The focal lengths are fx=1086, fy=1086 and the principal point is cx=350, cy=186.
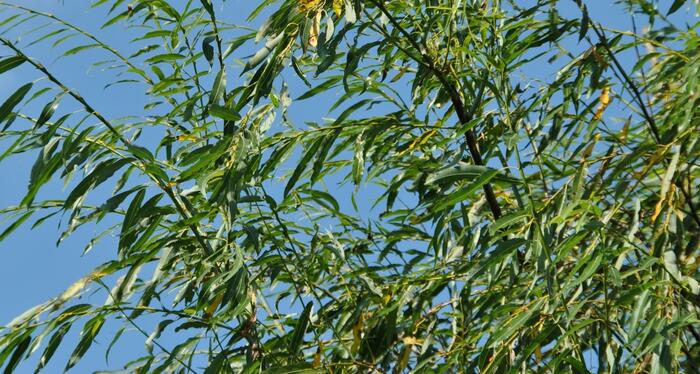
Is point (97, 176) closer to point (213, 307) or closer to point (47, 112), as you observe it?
point (47, 112)

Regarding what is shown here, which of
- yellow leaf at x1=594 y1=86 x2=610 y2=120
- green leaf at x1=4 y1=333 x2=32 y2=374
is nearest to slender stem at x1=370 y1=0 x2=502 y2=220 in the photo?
yellow leaf at x1=594 y1=86 x2=610 y2=120

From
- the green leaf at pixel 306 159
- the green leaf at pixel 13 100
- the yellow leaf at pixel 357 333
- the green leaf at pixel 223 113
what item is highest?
the green leaf at pixel 13 100

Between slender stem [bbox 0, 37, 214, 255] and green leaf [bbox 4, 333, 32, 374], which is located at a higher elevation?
slender stem [bbox 0, 37, 214, 255]

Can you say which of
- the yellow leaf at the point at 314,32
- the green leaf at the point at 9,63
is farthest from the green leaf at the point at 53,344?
the yellow leaf at the point at 314,32

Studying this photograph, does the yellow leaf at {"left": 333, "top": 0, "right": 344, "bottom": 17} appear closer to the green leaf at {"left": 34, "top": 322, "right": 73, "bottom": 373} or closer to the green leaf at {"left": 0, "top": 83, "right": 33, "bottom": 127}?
the green leaf at {"left": 0, "top": 83, "right": 33, "bottom": 127}

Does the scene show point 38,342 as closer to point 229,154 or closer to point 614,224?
point 229,154

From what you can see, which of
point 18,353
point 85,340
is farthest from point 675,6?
point 18,353

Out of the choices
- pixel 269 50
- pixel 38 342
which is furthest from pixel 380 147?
pixel 38 342

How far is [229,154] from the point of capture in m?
2.22

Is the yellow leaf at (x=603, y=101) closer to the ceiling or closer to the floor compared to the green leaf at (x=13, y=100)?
closer to the floor

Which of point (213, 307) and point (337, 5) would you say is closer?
point (337, 5)

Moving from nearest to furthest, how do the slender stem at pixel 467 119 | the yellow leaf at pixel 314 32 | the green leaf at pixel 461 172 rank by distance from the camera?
the yellow leaf at pixel 314 32 → the green leaf at pixel 461 172 → the slender stem at pixel 467 119

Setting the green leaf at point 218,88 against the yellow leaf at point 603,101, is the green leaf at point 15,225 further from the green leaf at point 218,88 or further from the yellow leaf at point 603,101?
the yellow leaf at point 603,101

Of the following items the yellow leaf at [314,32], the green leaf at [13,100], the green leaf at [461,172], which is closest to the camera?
the yellow leaf at [314,32]
